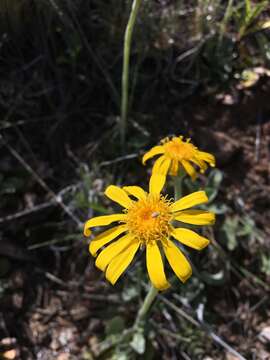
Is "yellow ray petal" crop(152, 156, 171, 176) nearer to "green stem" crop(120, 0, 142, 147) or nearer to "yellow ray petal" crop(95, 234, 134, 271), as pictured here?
"yellow ray petal" crop(95, 234, 134, 271)

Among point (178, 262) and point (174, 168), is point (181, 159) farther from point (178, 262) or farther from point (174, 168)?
point (178, 262)

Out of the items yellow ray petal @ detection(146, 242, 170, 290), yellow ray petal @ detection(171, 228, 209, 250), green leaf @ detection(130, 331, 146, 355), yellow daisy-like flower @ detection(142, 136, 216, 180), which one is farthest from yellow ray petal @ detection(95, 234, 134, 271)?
green leaf @ detection(130, 331, 146, 355)

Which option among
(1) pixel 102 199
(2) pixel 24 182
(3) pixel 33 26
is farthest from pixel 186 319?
(3) pixel 33 26

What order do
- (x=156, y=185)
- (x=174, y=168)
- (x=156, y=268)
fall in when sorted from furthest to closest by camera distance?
(x=174, y=168), (x=156, y=185), (x=156, y=268)

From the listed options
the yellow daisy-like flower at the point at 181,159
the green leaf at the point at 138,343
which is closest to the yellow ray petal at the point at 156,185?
the yellow daisy-like flower at the point at 181,159

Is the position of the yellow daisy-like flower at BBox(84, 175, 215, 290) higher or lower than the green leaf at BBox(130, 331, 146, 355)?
higher

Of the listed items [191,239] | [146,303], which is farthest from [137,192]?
[146,303]
